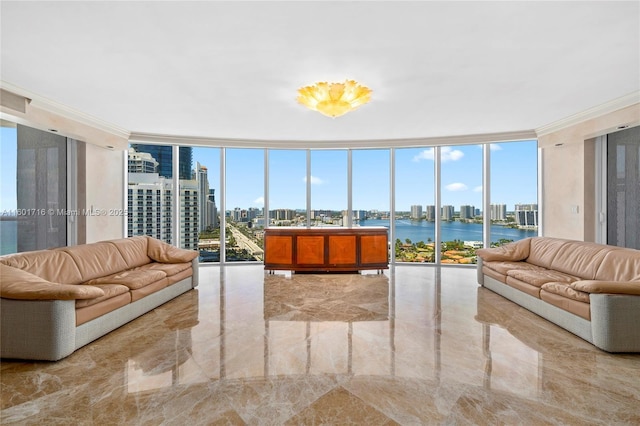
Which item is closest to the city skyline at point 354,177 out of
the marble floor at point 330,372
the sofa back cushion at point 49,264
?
the marble floor at point 330,372

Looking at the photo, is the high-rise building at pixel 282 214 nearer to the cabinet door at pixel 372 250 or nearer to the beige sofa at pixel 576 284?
the cabinet door at pixel 372 250

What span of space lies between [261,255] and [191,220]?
1672 millimetres

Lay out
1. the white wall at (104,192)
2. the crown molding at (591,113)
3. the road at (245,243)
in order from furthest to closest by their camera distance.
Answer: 1. the road at (245,243)
2. the white wall at (104,192)
3. the crown molding at (591,113)

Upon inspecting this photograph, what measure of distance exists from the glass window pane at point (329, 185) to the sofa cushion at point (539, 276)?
3.51 m

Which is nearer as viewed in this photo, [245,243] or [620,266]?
[620,266]

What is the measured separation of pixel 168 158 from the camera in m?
6.24

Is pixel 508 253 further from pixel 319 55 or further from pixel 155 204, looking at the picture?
pixel 155 204

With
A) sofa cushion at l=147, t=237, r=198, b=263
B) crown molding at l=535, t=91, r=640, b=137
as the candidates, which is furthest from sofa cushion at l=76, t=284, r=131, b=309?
crown molding at l=535, t=91, r=640, b=137

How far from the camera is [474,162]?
622cm

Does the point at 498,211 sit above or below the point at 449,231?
above

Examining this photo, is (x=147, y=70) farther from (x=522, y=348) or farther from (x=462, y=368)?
(x=522, y=348)

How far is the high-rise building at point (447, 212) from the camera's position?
634cm

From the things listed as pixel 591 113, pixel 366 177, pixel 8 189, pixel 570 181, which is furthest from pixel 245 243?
pixel 591 113

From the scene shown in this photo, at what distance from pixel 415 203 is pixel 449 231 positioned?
3.03 ft
